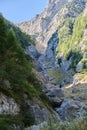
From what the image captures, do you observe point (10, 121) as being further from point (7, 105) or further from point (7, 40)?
point (7, 40)

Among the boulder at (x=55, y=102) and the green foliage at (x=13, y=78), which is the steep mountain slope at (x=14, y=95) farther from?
the boulder at (x=55, y=102)

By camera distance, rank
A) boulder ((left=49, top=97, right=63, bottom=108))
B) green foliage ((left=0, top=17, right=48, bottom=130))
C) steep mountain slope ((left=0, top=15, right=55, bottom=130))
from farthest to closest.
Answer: boulder ((left=49, top=97, right=63, bottom=108)) < green foliage ((left=0, top=17, right=48, bottom=130)) < steep mountain slope ((left=0, top=15, right=55, bottom=130))

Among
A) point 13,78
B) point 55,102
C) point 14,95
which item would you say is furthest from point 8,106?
point 55,102

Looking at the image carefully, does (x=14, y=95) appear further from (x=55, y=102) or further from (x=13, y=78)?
(x=55, y=102)

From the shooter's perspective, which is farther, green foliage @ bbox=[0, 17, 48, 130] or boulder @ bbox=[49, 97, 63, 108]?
boulder @ bbox=[49, 97, 63, 108]

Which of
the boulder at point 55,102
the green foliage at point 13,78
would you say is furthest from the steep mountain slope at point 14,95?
the boulder at point 55,102

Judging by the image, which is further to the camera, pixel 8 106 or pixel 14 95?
pixel 14 95

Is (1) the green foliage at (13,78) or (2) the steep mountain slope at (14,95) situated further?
(1) the green foliage at (13,78)

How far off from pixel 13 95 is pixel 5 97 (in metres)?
2.53

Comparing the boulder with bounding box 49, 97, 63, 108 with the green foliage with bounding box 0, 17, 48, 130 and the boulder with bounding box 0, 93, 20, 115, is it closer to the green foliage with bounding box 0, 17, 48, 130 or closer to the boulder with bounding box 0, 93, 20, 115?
the green foliage with bounding box 0, 17, 48, 130

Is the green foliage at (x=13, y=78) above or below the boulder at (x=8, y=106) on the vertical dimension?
above

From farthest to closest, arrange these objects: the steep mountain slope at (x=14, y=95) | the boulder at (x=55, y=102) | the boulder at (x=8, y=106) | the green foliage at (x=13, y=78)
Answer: the boulder at (x=55, y=102) < the green foliage at (x=13, y=78) < the boulder at (x=8, y=106) < the steep mountain slope at (x=14, y=95)

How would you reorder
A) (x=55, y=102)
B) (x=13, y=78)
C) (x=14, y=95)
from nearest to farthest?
(x=14, y=95) < (x=13, y=78) < (x=55, y=102)

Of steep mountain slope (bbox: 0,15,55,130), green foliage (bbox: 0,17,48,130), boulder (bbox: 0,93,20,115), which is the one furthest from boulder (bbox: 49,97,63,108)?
boulder (bbox: 0,93,20,115)
